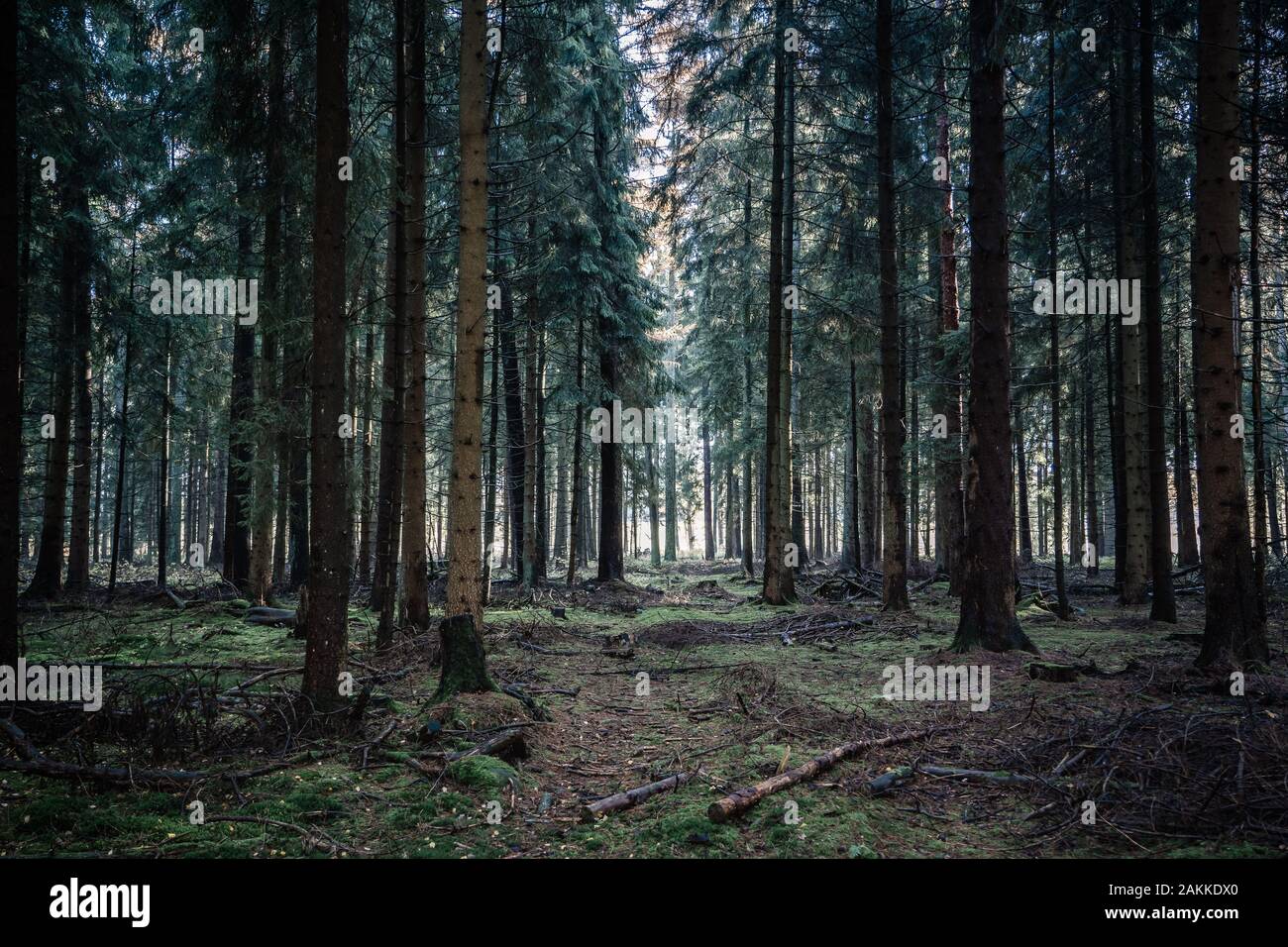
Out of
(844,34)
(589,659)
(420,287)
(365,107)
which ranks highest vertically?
(844,34)

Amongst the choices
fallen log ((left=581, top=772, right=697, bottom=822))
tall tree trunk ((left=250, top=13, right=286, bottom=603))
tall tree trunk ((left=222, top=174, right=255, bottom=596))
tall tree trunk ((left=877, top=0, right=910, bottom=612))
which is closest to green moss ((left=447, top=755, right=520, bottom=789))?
fallen log ((left=581, top=772, right=697, bottom=822))

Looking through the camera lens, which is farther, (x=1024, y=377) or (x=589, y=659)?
(x=1024, y=377)

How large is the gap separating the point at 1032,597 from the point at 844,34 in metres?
13.2

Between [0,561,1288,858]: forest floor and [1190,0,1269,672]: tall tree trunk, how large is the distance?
826 mm

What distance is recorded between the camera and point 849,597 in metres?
16.6

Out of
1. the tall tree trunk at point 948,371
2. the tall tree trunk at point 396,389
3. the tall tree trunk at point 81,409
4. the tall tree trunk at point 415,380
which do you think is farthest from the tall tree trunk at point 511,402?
the tall tree trunk at point 948,371

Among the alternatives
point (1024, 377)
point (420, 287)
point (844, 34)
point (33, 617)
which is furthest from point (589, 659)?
point (1024, 377)

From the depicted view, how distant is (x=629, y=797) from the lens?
479 centimetres

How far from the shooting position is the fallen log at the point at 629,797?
4.58 m

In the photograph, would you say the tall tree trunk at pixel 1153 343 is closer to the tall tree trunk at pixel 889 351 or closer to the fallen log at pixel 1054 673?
the tall tree trunk at pixel 889 351

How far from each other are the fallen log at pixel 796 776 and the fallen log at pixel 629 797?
582 mm
